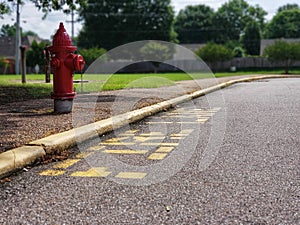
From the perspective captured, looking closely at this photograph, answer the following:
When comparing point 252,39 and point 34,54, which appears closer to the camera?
point 34,54

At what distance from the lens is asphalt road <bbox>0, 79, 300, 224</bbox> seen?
2721 millimetres

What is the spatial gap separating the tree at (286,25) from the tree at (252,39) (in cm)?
457

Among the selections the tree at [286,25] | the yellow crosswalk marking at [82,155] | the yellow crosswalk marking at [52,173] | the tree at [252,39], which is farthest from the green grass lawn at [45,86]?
the tree at [286,25]

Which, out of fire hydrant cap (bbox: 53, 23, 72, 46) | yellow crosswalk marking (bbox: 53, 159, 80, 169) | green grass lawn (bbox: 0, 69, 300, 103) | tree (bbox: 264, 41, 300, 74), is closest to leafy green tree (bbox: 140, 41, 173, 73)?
tree (bbox: 264, 41, 300, 74)

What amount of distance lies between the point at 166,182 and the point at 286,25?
9474 cm

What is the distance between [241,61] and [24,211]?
5695 cm

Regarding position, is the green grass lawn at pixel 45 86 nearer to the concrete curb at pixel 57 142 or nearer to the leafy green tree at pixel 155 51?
the concrete curb at pixel 57 142

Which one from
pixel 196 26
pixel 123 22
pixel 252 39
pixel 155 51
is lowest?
pixel 155 51

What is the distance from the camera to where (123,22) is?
224ft

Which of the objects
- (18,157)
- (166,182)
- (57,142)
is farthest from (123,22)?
(166,182)

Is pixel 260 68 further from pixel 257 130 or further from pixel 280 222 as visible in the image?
pixel 280 222

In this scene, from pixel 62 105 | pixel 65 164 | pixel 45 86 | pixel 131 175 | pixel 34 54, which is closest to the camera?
pixel 131 175

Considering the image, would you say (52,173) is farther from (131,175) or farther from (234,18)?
(234,18)

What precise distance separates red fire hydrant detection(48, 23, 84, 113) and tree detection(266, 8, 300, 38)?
8970 centimetres
